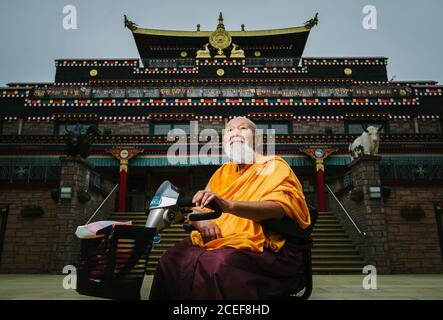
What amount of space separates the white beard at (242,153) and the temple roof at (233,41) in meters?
24.5

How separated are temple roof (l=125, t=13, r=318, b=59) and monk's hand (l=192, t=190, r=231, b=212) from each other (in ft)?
82.7

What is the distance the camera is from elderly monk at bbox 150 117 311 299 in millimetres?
1632

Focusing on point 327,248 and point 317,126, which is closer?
point 327,248

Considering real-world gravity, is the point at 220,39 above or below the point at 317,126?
above

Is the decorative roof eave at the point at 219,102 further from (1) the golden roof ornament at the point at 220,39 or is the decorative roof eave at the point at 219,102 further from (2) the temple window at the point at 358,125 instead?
(1) the golden roof ornament at the point at 220,39

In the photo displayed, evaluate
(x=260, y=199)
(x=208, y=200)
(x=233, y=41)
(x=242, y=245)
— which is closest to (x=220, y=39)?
(x=233, y=41)

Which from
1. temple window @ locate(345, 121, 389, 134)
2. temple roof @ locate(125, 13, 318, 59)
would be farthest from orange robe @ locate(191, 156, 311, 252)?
temple roof @ locate(125, 13, 318, 59)

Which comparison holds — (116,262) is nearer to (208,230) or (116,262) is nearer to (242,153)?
(208,230)

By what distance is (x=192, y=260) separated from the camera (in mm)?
1822

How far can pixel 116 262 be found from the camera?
1.76 meters

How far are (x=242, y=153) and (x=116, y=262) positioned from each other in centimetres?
105

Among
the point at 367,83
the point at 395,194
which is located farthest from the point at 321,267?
the point at 367,83

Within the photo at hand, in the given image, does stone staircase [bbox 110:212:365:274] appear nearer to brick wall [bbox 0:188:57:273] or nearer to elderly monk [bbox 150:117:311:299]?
brick wall [bbox 0:188:57:273]
